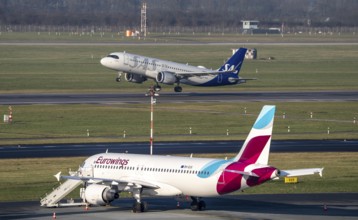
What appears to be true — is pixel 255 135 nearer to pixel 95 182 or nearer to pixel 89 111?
pixel 95 182

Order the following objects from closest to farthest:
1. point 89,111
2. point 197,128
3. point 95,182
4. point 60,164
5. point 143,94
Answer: point 95,182
point 60,164
point 197,128
point 89,111
point 143,94

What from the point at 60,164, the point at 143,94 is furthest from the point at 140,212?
the point at 143,94

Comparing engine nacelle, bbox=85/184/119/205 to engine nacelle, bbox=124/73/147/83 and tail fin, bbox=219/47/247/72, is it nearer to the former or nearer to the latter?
tail fin, bbox=219/47/247/72

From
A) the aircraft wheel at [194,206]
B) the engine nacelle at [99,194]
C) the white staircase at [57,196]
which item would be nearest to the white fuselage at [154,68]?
the white staircase at [57,196]

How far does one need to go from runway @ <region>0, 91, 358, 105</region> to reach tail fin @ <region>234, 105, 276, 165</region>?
6815 cm

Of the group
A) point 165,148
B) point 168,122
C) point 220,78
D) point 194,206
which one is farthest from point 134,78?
point 194,206

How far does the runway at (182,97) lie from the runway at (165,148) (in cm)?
3490

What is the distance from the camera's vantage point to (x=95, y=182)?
197ft

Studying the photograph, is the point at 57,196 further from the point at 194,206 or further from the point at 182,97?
the point at 182,97

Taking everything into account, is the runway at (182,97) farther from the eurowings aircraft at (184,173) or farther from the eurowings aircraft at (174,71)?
the eurowings aircraft at (184,173)

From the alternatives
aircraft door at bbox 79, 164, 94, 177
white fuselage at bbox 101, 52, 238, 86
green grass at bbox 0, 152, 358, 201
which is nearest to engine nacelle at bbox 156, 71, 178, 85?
white fuselage at bbox 101, 52, 238, 86

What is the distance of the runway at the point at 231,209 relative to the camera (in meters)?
58.0

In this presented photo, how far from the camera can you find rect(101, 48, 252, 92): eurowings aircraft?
5662 inches

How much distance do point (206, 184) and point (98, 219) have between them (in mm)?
6607
